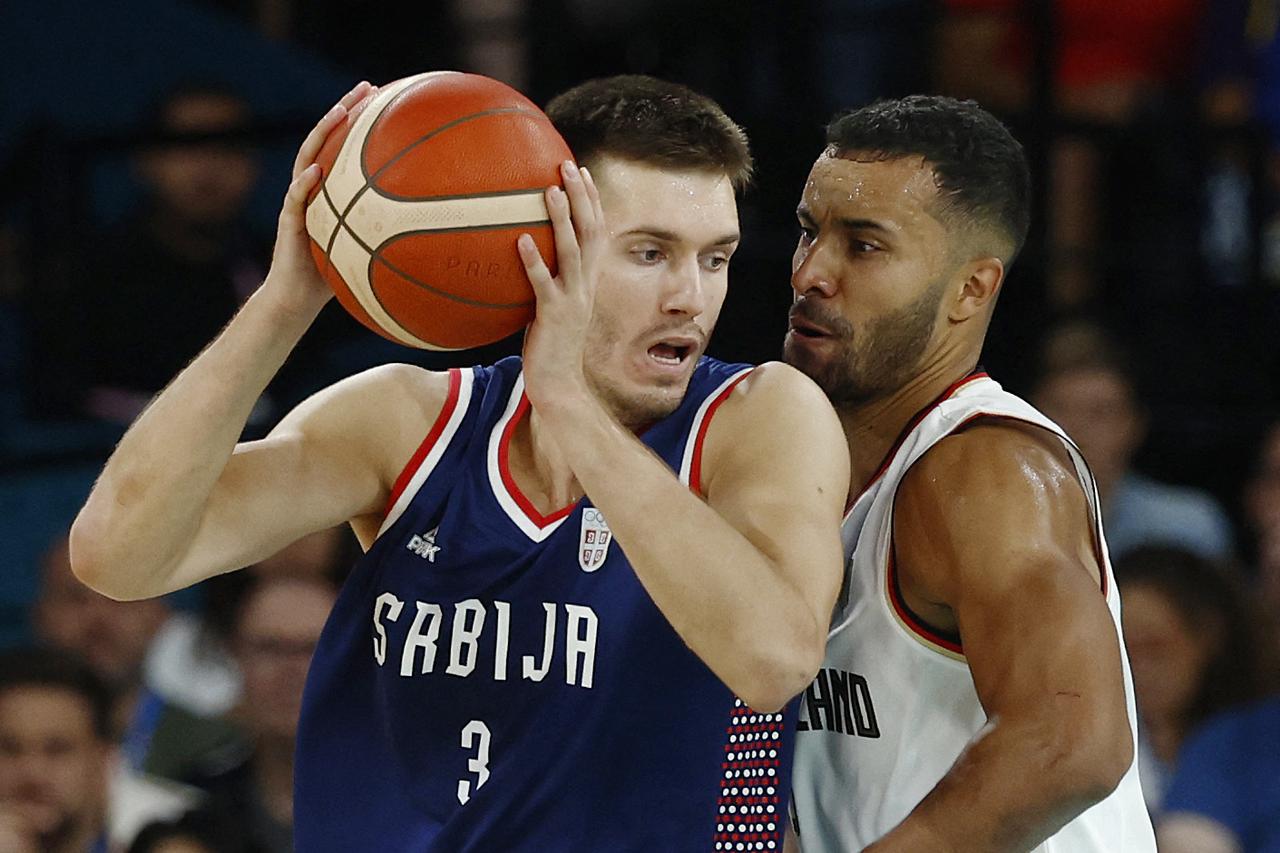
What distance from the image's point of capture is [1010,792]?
2.62 metres

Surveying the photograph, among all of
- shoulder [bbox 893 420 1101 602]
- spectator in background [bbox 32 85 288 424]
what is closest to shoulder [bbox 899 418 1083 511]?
shoulder [bbox 893 420 1101 602]

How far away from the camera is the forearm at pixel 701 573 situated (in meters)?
2.44

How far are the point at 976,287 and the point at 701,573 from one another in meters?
1.08

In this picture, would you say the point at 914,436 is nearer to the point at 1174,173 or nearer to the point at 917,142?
the point at 917,142

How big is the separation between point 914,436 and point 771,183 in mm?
3425

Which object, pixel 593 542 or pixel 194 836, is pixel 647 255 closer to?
pixel 593 542

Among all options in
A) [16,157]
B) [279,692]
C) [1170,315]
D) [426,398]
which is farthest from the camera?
[1170,315]

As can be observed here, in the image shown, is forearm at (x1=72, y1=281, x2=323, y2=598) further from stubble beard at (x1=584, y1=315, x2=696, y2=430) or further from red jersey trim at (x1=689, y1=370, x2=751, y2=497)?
red jersey trim at (x1=689, y1=370, x2=751, y2=497)

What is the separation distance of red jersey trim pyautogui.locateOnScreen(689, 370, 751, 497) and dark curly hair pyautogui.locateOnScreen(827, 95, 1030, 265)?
1.92ft

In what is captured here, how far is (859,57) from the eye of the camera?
23.8ft

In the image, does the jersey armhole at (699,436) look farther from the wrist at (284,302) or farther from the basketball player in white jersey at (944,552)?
the wrist at (284,302)

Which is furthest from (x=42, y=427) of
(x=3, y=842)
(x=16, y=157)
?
(x=3, y=842)

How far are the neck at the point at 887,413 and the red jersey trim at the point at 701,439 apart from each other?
0.47 meters

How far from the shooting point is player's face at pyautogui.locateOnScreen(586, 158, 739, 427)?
2.80 m
